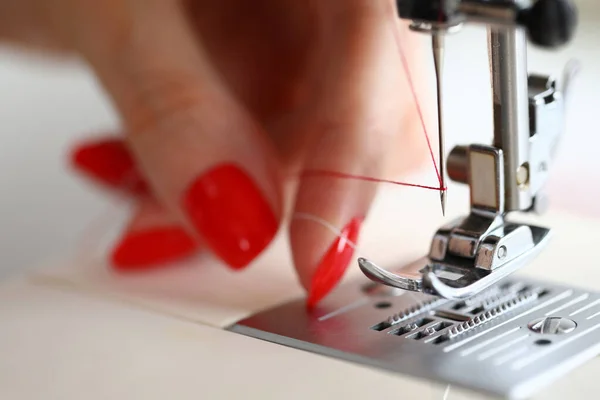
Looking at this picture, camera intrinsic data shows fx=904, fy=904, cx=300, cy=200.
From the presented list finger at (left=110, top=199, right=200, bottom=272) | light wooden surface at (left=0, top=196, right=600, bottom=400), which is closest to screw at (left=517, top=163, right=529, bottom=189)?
light wooden surface at (left=0, top=196, right=600, bottom=400)

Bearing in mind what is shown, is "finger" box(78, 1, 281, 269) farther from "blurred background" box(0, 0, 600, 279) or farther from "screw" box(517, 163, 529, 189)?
"screw" box(517, 163, 529, 189)

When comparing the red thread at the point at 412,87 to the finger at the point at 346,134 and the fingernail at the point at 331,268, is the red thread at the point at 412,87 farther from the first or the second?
the fingernail at the point at 331,268

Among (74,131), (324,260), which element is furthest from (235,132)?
(74,131)

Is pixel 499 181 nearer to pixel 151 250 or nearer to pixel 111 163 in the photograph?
pixel 151 250

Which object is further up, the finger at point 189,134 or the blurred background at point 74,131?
the finger at point 189,134

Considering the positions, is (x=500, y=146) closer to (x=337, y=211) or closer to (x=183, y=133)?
(x=337, y=211)

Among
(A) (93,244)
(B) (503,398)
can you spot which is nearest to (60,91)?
(A) (93,244)

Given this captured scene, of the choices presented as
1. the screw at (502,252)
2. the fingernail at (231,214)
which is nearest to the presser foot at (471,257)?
the screw at (502,252)
